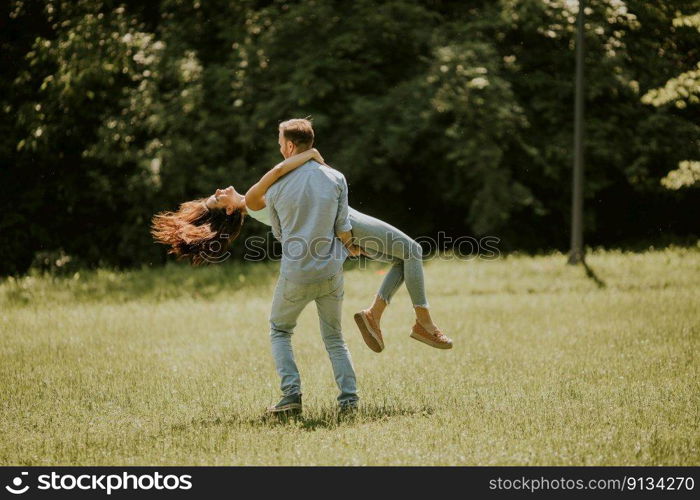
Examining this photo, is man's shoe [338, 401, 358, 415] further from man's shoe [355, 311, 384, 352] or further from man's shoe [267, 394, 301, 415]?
man's shoe [355, 311, 384, 352]

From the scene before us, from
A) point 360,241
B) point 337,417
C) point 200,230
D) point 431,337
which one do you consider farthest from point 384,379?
point 200,230

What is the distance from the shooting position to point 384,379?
729 cm

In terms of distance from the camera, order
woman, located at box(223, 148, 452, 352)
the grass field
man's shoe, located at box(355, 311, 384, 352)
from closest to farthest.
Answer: the grass field < woman, located at box(223, 148, 452, 352) < man's shoe, located at box(355, 311, 384, 352)

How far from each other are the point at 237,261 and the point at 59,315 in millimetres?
6169

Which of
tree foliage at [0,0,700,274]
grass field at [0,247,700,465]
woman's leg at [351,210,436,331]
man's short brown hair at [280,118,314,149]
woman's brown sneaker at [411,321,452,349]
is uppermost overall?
tree foliage at [0,0,700,274]

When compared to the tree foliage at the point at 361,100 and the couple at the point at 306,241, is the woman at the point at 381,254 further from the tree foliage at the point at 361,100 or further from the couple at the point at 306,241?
the tree foliage at the point at 361,100

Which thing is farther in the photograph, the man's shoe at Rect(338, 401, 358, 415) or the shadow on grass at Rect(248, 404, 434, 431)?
the man's shoe at Rect(338, 401, 358, 415)

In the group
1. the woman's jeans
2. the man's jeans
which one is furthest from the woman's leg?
the man's jeans

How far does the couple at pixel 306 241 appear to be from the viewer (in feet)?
18.2

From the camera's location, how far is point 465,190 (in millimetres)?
18000

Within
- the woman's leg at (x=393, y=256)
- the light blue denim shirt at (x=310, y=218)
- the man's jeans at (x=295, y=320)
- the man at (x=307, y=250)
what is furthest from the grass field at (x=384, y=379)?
the light blue denim shirt at (x=310, y=218)

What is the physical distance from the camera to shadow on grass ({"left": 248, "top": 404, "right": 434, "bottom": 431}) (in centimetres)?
570

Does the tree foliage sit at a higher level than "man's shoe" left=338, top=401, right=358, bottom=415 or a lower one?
higher
